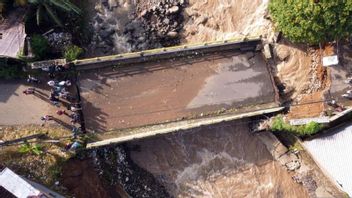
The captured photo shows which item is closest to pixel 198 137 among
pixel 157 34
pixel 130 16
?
pixel 157 34

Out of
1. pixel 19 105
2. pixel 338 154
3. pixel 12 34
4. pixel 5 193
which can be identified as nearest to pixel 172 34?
pixel 12 34

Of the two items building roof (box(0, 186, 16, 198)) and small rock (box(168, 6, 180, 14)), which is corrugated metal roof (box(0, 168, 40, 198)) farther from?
small rock (box(168, 6, 180, 14))

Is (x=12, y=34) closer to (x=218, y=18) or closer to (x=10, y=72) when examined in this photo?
(x=10, y=72)

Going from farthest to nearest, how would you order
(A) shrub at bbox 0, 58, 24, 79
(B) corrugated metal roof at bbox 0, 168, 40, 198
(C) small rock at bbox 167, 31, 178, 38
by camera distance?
1. (C) small rock at bbox 167, 31, 178, 38
2. (A) shrub at bbox 0, 58, 24, 79
3. (B) corrugated metal roof at bbox 0, 168, 40, 198

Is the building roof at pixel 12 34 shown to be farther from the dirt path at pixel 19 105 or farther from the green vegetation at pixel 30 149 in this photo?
the green vegetation at pixel 30 149

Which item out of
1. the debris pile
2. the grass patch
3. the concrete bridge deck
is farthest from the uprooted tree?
the grass patch

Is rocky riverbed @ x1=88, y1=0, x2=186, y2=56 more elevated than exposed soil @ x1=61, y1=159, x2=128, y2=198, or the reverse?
rocky riverbed @ x1=88, y1=0, x2=186, y2=56

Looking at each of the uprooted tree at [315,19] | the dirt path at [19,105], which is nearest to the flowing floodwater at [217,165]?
the uprooted tree at [315,19]
